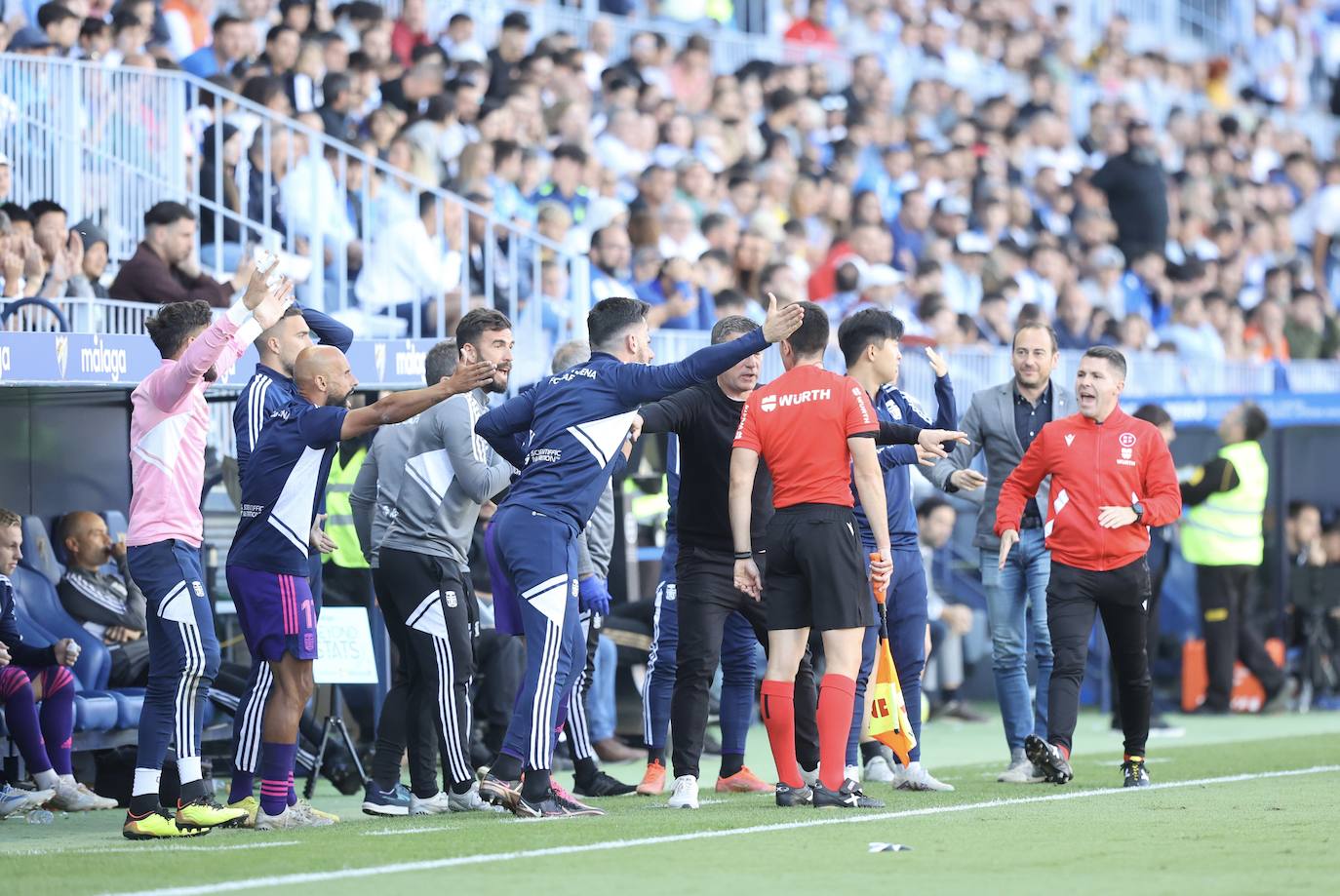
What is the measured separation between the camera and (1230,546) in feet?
54.5

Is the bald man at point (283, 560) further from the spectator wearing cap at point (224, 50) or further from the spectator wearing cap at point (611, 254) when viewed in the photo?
the spectator wearing cap at point (224, 50)

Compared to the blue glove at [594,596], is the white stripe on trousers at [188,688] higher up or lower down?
lower down

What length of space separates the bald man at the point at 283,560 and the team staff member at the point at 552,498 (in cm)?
76

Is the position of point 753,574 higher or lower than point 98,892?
higher

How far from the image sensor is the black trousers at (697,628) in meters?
9.43

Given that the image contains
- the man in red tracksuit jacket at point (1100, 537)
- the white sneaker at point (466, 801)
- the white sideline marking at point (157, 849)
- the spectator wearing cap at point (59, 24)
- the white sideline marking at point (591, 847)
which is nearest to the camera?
the white sideline marking at point (591, 847)

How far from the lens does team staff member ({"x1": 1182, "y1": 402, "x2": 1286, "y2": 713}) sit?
16.4 m

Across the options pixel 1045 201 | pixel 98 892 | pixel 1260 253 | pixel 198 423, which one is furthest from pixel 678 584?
pixel 1260 253

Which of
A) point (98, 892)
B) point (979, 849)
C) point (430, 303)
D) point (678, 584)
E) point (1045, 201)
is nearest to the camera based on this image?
point (98, 892)

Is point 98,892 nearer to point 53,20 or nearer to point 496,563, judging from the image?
point 496,563

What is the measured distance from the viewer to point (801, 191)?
20.6 metres

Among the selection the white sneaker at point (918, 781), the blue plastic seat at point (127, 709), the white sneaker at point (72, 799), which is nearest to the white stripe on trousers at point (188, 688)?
the white sneaker at point (72, 799)

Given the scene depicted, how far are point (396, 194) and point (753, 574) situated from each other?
6.03 meters

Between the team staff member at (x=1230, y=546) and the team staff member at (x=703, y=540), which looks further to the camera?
the team staff member at (x=1230, y=546)
